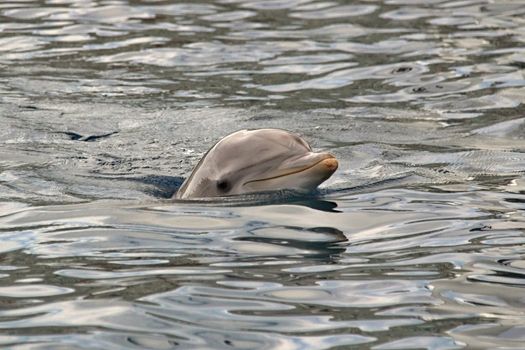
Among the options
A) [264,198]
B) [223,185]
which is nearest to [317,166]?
[264,198]

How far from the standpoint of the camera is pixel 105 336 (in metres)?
4.74

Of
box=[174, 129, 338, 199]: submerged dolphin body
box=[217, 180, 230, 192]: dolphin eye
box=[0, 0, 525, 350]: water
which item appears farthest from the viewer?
box=[217, 180, 230, 192]: dolphin eye

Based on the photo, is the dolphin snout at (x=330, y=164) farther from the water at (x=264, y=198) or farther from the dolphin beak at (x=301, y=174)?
the water at (x=264, y=198)

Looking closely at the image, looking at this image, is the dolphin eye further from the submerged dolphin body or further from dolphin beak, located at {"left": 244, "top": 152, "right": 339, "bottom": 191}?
dolphin beak, located at {"left": 244, "top": 152, "right": 339, "bottom": 191}

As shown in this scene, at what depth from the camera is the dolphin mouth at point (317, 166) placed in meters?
7.08

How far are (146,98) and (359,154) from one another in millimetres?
2988

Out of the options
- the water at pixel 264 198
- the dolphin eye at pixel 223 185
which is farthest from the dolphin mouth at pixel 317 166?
the dolphin eye at pixel 223 185

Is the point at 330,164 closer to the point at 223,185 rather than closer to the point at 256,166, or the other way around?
the point at 256,166

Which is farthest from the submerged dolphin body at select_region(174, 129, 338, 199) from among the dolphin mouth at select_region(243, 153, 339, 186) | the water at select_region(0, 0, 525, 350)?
the water at select_region(0, 0, 525, 350)

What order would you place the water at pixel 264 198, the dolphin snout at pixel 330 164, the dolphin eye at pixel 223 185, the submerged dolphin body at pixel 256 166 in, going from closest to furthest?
the water at pixel 264 198, the dolphin snout at pixel 330 164, the submerged dolphin body at pixel 256 166, the dolphin eye at pixel 223 185

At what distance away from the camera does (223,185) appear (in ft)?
24.8

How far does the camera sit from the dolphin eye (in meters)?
7.55

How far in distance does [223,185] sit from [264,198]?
1.14 feet

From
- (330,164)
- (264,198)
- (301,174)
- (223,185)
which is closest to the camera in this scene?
(330,164)
